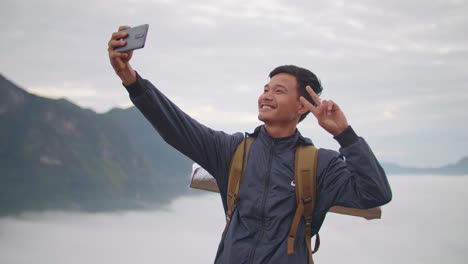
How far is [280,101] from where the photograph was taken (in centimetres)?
290

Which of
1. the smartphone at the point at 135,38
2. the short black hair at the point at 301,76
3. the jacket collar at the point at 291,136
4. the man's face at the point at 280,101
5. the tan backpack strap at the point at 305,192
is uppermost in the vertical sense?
the smartphone at the point at 135,38

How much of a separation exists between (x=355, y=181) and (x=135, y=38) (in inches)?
59.4

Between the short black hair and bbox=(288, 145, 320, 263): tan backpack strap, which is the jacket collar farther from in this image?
the short black hair

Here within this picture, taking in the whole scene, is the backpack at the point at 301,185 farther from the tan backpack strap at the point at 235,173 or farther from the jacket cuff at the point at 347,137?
the jacket cuff at the point at 347,137

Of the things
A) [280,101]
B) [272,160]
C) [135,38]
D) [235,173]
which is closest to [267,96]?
[280,101]

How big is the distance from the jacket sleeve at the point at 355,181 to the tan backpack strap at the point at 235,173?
1.65ft

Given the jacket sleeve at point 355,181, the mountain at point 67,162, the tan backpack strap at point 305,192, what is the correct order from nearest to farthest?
the jacket sleeve at point 355,181 < the tan backpack strap at point 305,192 < the mountain at point 67,162

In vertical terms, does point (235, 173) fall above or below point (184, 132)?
below

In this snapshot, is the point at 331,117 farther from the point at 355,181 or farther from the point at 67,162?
the point at 67,162

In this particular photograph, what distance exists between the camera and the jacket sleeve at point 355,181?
7.97 feet

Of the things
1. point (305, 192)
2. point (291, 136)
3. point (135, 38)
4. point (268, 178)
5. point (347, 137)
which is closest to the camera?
point (135, 38)

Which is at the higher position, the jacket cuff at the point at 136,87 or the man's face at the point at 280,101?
the jacket cuff at the point at 136,87

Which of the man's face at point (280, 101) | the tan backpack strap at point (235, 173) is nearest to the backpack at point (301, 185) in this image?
the tan backpack strap at point (235, 173)

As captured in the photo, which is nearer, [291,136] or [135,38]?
[135,38]
